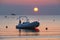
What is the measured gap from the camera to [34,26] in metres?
56.7

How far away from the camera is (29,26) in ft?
185

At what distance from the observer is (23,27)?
56.0 metres

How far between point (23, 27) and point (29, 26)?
1388 mm

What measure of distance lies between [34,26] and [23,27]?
2.52 meters

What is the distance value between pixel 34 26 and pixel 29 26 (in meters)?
1.14
